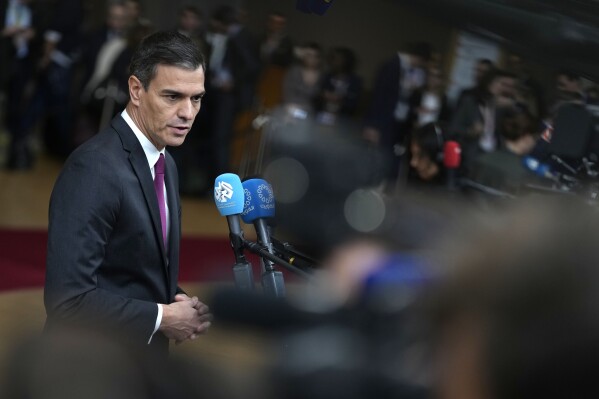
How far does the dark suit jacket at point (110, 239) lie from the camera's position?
229 centimetres

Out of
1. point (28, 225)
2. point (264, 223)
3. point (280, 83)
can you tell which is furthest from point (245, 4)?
point (264, 223)

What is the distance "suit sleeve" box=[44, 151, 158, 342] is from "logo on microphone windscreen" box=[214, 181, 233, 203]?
31 cm

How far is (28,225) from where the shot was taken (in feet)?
27.6

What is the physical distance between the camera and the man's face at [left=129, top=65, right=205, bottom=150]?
2520 mm

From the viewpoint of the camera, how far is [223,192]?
8.68 ft

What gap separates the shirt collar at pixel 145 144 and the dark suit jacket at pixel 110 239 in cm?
2

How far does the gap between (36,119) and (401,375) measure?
1037 cm

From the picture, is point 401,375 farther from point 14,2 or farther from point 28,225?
point 14,2

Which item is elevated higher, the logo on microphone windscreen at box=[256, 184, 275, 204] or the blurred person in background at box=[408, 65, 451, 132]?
the logo on microphone windscreen at box=[256, 184, 275, 204]

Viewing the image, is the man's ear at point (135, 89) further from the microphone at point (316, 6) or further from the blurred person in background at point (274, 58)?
the blurred person in background at point (274, 58)

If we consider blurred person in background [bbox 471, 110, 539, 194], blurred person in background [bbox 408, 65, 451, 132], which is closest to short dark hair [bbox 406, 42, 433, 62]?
blurred person in background [bbox 471, 110, 539, 194]

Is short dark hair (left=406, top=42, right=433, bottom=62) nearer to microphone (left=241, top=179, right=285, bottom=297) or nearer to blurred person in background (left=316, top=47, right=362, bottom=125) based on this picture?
microphone (left=241, top=179, right=285, bottom=297)

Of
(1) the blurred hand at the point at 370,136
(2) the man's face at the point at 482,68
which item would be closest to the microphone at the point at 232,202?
(1) the blurred hand at the point at 370,136

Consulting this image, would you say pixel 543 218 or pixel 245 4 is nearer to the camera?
pixel 543 218
